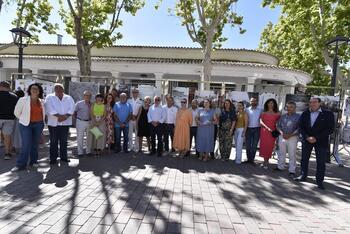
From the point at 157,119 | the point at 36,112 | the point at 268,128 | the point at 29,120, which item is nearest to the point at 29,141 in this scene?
the point at 29,120

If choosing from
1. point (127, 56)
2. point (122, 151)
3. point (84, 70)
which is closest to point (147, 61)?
point (127, 56)

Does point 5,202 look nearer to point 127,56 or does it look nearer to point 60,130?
point 60,130

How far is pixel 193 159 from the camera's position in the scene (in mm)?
8625

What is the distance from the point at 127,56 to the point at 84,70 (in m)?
13.5

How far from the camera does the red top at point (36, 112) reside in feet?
21.2

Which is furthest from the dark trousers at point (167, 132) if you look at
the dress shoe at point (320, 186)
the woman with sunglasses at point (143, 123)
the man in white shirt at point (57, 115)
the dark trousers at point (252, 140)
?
the dress shoe at point (320, 186)

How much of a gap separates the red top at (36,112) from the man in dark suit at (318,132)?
231 inches

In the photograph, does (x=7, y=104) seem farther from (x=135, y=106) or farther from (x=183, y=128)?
(x=183, y=128)

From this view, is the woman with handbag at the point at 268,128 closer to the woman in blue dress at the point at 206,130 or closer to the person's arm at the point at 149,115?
the woman in blue dress at the point at 206,130

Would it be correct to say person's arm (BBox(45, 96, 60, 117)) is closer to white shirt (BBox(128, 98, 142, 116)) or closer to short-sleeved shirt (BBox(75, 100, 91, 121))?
short-sleeved shirt (BBox(75, 100, 91, 121))

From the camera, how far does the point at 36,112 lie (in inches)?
257

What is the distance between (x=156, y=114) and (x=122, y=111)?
38.7 inches

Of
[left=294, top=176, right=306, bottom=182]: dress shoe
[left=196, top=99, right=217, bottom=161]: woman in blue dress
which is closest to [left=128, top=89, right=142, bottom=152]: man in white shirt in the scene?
[left=196, top=99, right=217, bottom=161]: woman in blue dress

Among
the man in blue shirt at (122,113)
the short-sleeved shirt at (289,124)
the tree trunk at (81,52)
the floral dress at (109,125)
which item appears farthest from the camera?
the tree trunk at (81,52)
